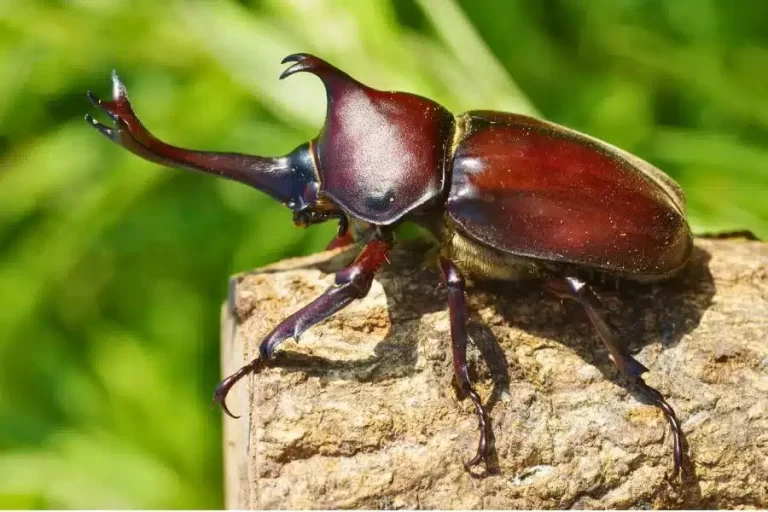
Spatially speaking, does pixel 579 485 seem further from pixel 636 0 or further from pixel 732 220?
pixel 636 0

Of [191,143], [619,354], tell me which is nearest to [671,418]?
[619,354]

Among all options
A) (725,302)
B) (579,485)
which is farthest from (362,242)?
(725,302)

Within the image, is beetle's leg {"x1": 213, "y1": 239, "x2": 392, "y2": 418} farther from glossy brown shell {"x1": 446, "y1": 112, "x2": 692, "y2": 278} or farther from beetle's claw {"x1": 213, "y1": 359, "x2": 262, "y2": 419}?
glossy brown shell {"x1": 446, "y1": 112, "x2": 692, "y2": 278}

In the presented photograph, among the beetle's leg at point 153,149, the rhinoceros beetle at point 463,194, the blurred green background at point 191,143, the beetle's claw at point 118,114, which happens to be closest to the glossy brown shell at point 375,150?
the rhinoceros beetle at point 463,194

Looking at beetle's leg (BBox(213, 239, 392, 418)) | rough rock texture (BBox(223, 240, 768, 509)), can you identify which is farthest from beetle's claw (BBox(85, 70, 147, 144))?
beetle's leg (BBox(213, 239, 392, 418))

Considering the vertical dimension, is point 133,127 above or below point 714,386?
above
